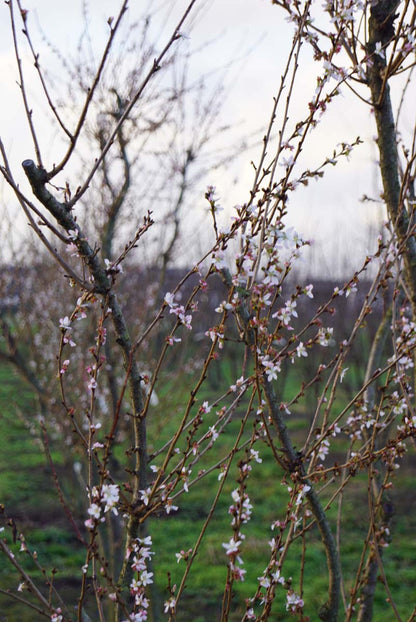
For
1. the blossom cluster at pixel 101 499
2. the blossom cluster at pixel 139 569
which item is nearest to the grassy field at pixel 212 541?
the blossom cluster at pixel 139 569

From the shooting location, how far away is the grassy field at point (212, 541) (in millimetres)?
5594

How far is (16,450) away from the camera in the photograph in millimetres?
10984

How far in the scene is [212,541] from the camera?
6793 millimetres

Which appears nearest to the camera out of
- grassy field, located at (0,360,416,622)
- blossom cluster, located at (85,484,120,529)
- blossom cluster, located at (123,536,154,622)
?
blossom cluster, located at (85,484,120,529)

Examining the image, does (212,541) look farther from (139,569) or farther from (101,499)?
(101,499)

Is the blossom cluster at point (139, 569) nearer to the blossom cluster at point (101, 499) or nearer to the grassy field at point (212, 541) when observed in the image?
the blossom cluster at point (101, 499)

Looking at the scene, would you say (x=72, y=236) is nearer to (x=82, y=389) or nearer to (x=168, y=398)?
(x=168, y=398)

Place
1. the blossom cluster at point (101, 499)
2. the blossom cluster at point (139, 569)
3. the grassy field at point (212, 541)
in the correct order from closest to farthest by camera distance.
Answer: the blossom cluster at point (101, 499)
the blossom cluster at point (139, 569)
the grassy field at point (212, 541)

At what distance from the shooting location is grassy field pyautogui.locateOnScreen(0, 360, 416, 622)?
18.4ft

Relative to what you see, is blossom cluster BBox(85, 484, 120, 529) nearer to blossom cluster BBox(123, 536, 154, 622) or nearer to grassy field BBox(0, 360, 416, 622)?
blossom cluster BBox(123, 536, 154, 622)

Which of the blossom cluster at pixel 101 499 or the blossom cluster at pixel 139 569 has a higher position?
the blossom cluster at pixel 101 499

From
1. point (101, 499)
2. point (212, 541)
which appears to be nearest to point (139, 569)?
point (101, 499)

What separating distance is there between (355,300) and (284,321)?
14988 mm

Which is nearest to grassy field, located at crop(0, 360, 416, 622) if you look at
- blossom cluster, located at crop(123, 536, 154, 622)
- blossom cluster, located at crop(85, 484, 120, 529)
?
blossom cluster, located at crop(123, 536, 154, 622)
